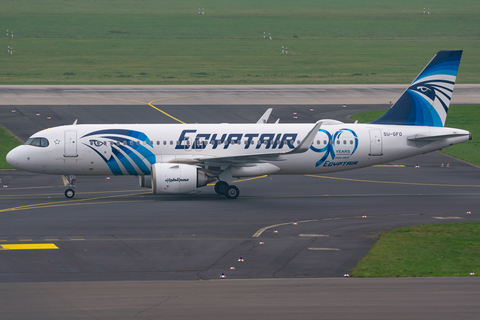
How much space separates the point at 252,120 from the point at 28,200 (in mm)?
29102

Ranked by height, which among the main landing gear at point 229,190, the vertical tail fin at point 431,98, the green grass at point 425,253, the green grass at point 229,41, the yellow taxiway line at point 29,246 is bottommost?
the yellow taxiway line at point 29,246

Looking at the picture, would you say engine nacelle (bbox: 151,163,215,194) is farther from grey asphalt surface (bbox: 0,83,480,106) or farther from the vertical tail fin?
grey asphalt surface (bbox: 0,83,480,106)

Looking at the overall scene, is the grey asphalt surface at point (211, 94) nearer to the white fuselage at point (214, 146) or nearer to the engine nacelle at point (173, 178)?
the white fuselage at point (214, 146)

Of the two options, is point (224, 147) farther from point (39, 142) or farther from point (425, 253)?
point (425, 253)

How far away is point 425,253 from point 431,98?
17.1m

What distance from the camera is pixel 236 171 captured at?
3931 centimetres

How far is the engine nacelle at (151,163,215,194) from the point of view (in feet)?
122

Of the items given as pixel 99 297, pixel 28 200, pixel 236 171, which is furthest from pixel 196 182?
pixel 99 297

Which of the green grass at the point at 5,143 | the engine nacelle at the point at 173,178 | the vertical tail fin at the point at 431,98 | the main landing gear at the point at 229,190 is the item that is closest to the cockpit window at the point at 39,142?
the engine nacelle at the point at 173,178

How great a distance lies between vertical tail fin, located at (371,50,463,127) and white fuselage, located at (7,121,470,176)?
0.72 meters

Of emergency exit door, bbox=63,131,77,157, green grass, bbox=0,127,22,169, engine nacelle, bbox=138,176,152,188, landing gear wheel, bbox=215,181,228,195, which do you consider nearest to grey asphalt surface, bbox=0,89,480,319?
landing gear wheel, bbox=215,181,228,195

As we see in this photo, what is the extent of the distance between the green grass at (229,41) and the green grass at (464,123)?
81.0 ft

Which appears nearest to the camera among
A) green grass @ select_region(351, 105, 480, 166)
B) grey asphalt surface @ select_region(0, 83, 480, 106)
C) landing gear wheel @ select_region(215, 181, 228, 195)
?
landing gear wheel @ select_region(215, 181, 228, 195)

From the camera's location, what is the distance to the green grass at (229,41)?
99188mm
